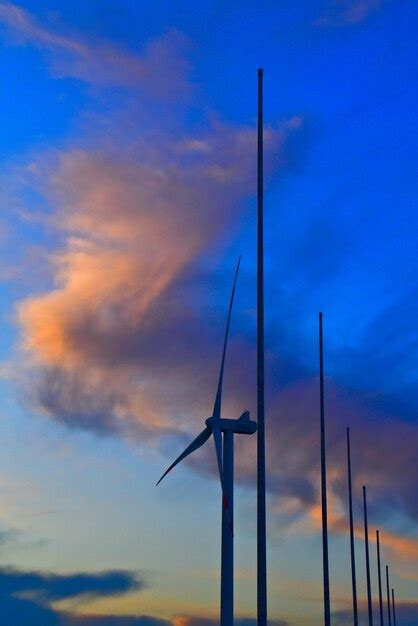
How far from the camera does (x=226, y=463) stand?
59969mm

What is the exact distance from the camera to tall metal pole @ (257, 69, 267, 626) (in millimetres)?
49969

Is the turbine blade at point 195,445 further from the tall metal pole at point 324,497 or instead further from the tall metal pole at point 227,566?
the tall metal pole at point 324,497

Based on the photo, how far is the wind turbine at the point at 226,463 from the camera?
56.0 meters

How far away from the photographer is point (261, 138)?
59.9 m

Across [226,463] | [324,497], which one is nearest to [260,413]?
[226,463]

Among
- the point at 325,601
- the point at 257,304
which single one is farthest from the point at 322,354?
the point at 257,304

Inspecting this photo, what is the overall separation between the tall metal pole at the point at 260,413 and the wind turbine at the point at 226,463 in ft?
15.3

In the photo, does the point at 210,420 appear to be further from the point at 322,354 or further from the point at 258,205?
the point at 322,354

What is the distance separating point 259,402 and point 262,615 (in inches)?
391

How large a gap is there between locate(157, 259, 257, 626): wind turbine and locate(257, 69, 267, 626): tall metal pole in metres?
4.66

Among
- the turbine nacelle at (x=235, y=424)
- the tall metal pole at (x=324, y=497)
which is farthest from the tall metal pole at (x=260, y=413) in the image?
the tall metal pole at (x=324, y=497)

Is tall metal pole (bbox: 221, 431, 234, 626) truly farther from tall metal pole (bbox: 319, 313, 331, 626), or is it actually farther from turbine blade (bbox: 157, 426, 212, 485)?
tall metal pole (bbox: 319, 313, 331, 626)

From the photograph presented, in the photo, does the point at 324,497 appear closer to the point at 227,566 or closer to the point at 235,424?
the point at 235,424

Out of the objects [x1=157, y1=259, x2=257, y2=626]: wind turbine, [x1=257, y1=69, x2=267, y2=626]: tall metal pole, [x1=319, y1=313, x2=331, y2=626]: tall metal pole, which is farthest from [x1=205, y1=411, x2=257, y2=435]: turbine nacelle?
[x1=319, y1=313, x2=331, y2=626]: tall metal pole
